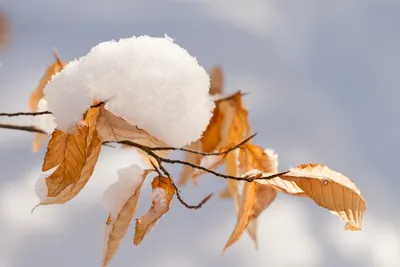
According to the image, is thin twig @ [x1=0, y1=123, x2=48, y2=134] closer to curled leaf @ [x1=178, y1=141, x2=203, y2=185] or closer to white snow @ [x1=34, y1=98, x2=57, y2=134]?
white snow @ [x1=34, y1=98, x2=57, y2=134]

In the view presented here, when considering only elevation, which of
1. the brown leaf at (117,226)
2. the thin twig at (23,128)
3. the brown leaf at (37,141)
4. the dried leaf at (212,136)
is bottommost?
the brown leaf at (117,226)

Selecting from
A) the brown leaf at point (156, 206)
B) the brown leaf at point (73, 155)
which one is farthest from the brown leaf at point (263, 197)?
the brown leaf at point (73, 155)

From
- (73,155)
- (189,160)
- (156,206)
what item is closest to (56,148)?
(73,155)

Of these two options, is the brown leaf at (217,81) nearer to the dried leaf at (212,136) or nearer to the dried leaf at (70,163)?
the dried leaf at (212,136)

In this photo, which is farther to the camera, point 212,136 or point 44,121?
point 212,136

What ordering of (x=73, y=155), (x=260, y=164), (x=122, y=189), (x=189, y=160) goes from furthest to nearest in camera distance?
1. (x=189, y=160)
2. (x=260, y=164)
3. (x=122, y=189)
4. (x=73, y=155)

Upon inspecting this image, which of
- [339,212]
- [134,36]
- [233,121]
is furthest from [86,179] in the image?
[233,121]

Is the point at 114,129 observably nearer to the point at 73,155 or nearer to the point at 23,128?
the point at 73,155
